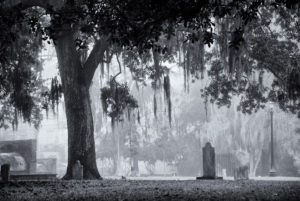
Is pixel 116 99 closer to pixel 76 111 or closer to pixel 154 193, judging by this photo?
pixel 76 111

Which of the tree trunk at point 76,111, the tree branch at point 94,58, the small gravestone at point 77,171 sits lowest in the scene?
the small gravestone at point 77,171

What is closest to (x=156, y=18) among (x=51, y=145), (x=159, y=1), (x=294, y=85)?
(x=159, y=1)

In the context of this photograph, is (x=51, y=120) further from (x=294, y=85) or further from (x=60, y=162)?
(x=294, y=85)

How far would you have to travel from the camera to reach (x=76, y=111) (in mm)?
16125

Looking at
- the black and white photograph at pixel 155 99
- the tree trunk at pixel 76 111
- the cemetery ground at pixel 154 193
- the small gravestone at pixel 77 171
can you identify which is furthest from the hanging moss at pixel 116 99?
the cemetery ground at pixel 154 193

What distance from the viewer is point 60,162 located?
54188 millimetres

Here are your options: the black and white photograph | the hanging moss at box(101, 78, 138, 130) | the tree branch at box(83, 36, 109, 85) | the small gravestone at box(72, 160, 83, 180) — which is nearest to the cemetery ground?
the black and white photograph

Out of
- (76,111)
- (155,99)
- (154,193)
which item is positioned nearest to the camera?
(154,193)

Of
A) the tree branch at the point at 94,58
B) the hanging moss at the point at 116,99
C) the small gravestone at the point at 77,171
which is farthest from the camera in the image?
the hanging moss at the point at 116,99

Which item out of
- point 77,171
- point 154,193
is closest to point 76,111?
point 77,171

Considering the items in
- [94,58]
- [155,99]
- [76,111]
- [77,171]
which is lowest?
[77,171]

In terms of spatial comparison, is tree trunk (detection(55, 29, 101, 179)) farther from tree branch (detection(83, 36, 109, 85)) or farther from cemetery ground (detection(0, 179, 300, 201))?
cemetery ground (detection(0, 179, 300, 201))

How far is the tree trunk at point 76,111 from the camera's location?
1593cm

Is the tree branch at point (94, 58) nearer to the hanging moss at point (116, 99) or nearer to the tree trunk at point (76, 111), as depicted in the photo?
the tree trunk at point (76, 111)
